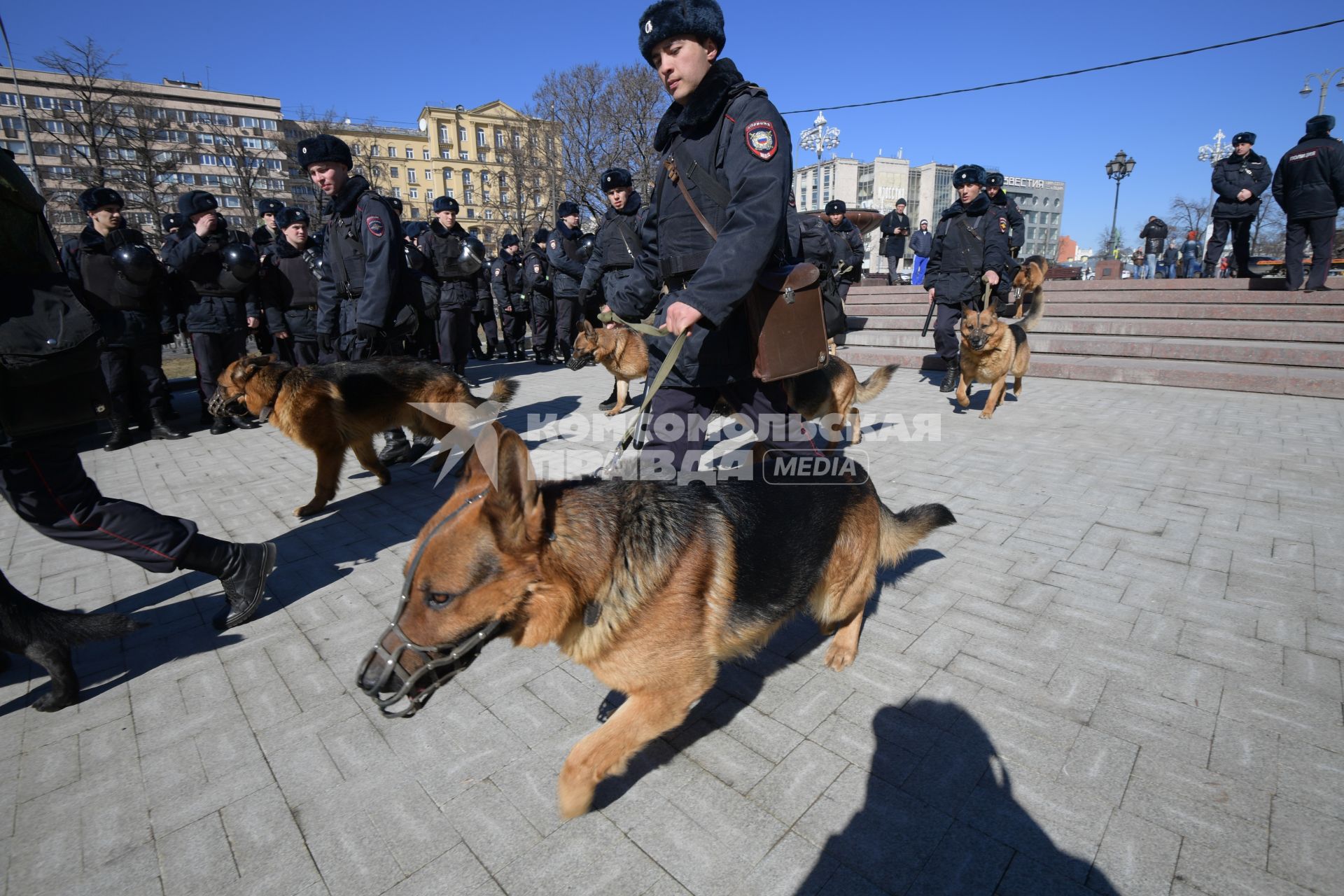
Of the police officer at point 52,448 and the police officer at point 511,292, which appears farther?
the police officer at point 511,292

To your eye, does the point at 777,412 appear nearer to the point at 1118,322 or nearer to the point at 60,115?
the point at 1118,322

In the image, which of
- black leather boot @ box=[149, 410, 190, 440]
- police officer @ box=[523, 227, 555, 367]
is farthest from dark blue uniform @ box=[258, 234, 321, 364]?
police officer @ box=[523, 227, 555, 367]

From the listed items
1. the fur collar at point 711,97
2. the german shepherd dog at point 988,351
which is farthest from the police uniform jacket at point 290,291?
the german shepherd dog at point 988,351

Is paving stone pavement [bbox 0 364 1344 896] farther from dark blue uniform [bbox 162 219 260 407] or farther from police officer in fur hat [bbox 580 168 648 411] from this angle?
police officer in fur hat [bbox 580 168 648 411]

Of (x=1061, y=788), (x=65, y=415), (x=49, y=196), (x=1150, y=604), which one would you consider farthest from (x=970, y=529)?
(x=49, y=196)

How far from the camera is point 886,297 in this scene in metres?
15.3

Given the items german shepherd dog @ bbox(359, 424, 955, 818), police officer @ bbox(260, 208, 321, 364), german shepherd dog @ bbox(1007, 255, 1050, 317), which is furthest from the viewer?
german shepherd dog @ bbox(1007, 255, 1050, 317)

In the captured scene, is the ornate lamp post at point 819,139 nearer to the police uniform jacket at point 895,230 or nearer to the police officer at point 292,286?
the police uniform jacket at point 895,230

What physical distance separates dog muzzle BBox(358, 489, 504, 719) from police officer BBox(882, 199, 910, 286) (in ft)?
65.1

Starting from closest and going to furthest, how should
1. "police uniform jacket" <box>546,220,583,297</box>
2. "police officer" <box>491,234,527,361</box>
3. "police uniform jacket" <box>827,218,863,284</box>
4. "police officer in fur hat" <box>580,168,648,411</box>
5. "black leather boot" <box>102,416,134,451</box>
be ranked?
"black leather boot" <box>102,416,134,451</box> → "police officer in fur hat" <box>580,168,648,411</box> → "police uniform jacket" <box>827,218,863,284</box> → "police uniform jacket" <box>546,220,583,297</box> → "police officer" <box>491,234,527,361</box>

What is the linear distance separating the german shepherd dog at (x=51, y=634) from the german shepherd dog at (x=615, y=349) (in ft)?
19.8

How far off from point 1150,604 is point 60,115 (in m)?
40.7

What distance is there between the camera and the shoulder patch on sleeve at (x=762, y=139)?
251cm

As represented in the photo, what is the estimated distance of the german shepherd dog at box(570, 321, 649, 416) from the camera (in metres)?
8.09
